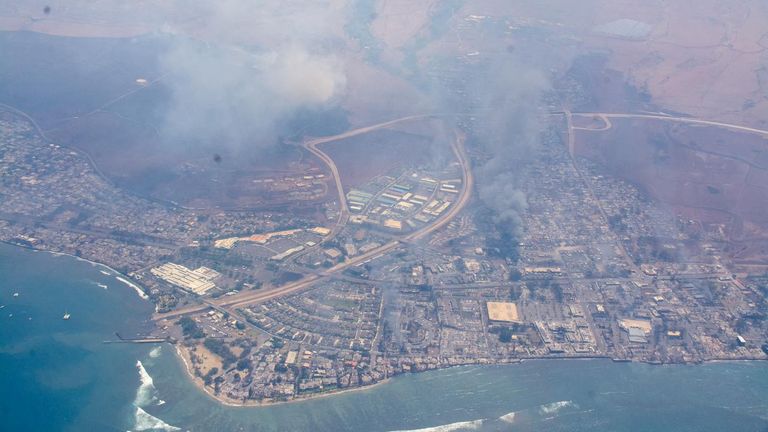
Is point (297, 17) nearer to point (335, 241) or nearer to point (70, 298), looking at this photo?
point (335, 241)

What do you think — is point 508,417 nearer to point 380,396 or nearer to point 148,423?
point 380,396

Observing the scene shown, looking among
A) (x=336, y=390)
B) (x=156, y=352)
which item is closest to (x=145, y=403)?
(x=156, y=352)

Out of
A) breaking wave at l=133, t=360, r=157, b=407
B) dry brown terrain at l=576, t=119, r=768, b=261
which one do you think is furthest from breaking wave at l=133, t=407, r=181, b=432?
dry brown terrain at l=576, t=119, r=768, b=261

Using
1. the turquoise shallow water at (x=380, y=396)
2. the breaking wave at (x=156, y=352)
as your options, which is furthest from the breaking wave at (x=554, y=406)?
the breaking wave at (x=156, y=352)

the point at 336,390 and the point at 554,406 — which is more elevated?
the point at 554,406

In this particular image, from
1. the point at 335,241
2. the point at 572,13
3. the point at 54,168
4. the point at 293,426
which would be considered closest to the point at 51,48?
the point at 54,168

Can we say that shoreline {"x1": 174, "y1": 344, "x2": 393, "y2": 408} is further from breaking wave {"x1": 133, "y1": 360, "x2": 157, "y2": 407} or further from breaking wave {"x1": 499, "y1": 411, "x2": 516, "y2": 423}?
breaking wave {"x1": 499, "y1": 411, "x2": 516, "y2": 423}

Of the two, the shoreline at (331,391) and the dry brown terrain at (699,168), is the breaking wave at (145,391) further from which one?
the dry brown terrain at (699,168)
